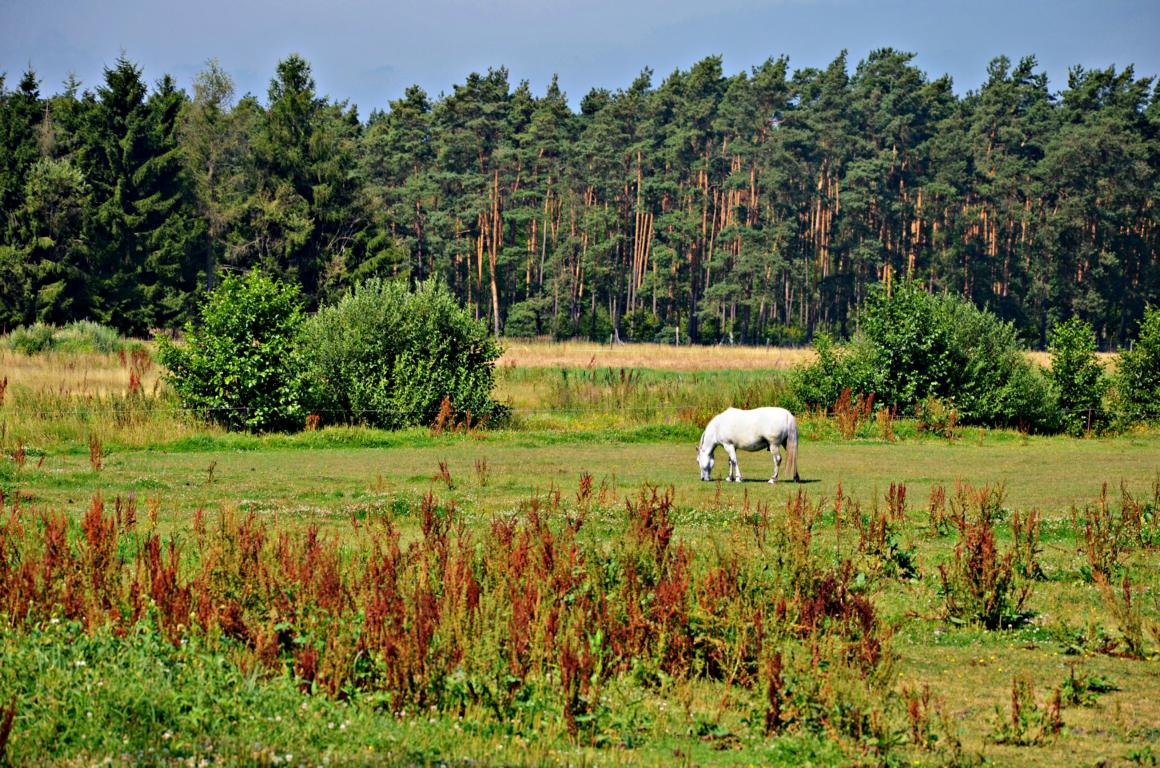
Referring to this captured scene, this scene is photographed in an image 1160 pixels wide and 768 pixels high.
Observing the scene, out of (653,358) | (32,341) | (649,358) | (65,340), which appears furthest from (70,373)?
(653,358)

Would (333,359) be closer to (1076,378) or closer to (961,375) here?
(961,375)

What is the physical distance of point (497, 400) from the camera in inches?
1428

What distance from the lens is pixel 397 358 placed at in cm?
3306

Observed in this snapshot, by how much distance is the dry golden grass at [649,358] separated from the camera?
5856cm

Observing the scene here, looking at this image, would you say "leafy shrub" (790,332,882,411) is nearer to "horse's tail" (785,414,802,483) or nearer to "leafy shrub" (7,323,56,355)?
"horse's tail" (785,414,802,483)

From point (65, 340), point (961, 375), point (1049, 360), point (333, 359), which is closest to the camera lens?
point (333, 359)

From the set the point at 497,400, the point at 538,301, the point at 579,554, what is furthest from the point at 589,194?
the point at 579,554

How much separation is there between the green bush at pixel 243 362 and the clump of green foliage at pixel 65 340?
50.2 ft

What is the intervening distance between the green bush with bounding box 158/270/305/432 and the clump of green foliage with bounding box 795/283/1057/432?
1632cm

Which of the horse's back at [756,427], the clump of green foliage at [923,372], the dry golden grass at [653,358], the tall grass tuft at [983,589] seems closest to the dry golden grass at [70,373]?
the horse's back at [756,427]

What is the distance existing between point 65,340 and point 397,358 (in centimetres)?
2292

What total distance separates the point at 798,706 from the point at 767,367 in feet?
168

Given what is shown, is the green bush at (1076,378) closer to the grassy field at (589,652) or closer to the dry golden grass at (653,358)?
the dry golden grass at (653,358)

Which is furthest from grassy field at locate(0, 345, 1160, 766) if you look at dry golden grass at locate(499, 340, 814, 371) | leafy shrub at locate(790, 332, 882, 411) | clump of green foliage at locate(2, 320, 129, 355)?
dry golden grass at locate(499, 340, 814, 371)
